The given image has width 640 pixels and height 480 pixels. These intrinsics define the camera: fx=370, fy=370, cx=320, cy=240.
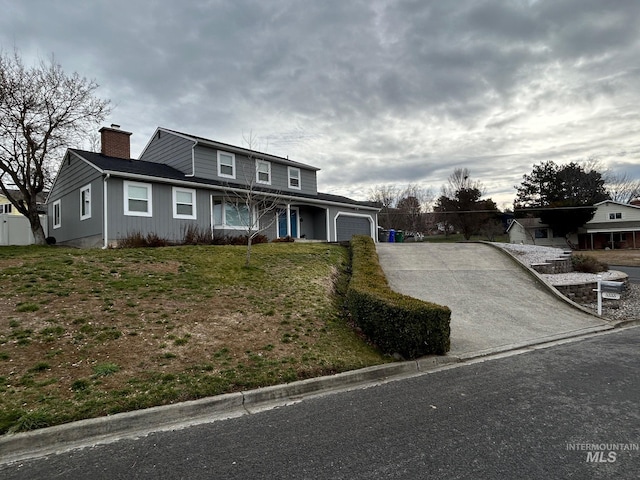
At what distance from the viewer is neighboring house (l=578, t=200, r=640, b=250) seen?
38537mm

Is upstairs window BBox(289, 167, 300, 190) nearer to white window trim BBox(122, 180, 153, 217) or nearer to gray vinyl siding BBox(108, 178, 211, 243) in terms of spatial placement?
gray vinyl siding BBox(108, 178, 211, 243)

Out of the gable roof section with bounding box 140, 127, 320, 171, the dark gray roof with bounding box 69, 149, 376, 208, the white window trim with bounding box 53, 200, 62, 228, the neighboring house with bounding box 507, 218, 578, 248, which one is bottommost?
the neighboring house with bounding box 507, 218, 578, 248

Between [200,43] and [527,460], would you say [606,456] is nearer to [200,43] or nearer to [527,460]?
[527,460]

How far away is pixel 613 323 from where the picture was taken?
8719 mm

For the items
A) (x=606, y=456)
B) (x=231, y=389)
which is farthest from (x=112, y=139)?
(x=606, y=456)

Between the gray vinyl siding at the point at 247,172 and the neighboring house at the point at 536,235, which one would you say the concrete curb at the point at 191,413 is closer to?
the gray vinyl siding at the point at 247,172

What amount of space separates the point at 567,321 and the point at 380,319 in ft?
18.3

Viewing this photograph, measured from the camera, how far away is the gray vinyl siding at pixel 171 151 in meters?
17.5

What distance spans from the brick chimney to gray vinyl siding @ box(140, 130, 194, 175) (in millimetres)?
2130

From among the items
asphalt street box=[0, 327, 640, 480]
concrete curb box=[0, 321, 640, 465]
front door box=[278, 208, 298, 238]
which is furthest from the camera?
front door box=[278, 208, 298, 238]

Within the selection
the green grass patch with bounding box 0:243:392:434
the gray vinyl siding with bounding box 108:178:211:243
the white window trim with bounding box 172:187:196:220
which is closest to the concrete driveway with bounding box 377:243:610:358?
the green grass patch with bounding box 0:243:392:434

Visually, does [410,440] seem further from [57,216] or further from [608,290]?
[57,216]

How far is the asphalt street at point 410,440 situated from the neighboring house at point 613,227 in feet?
144

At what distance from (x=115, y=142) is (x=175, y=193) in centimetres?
422
